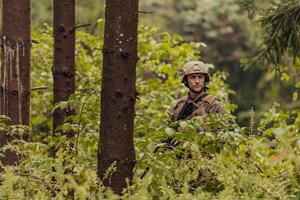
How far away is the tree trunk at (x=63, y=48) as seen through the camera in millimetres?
6855

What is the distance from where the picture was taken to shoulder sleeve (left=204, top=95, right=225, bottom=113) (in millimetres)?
6575

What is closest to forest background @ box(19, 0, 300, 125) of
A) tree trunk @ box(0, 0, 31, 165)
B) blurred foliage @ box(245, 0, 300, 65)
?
blurred foliage @ box(245, 0, 300, 65)

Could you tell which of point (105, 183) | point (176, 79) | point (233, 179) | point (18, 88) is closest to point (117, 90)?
point (105, 183)

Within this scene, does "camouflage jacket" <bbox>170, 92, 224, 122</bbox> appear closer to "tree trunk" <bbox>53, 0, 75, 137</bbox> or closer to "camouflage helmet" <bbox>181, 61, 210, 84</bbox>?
"camouflage helmet" <bbox>181, 61, 210, 84</bbox>

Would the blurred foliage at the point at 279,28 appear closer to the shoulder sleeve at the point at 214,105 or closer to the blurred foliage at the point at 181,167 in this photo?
the shoulder sleeve at the point at 214,105

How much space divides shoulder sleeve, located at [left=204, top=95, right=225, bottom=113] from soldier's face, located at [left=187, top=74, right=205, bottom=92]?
11.3 inches

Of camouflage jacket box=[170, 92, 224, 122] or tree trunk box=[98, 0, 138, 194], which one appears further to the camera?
camouflage jacket box=[170, 92, 224, 122]

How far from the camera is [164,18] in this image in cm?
4419

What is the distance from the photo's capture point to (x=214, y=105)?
662 centimetres

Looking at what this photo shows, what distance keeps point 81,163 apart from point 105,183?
0.44m

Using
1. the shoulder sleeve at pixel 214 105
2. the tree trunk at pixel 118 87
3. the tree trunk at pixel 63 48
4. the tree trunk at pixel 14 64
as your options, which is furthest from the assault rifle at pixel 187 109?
the tree trunk at pixel 118 87

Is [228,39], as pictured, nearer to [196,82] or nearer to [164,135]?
[196,82]

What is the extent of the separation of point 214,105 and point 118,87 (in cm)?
197

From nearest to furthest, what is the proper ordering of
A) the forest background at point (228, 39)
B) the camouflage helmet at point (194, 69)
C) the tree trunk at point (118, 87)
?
the tree trunk at point (118, 87), the camouflage helmet at point (194, 69), the forest background at point (228, 39)
